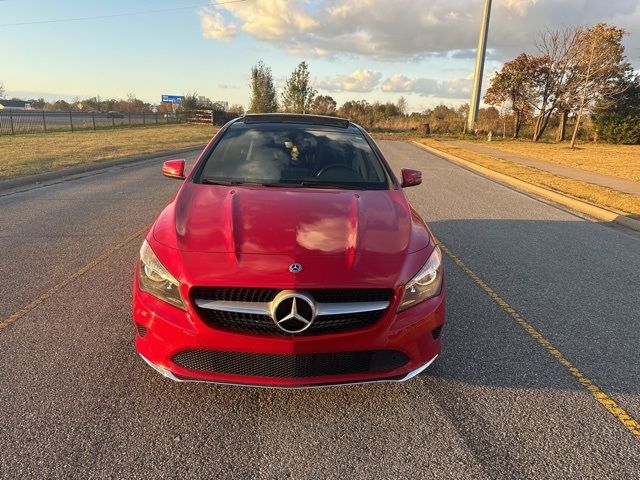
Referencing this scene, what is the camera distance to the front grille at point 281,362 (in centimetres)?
254

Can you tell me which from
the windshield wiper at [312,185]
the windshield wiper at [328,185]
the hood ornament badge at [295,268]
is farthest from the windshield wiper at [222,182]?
the hood ornament badge at [295,268]

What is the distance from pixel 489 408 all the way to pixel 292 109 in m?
37.1

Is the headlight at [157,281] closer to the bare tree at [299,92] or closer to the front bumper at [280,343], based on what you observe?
the front bumper at [280,343]

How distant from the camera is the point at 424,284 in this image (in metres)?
2.76

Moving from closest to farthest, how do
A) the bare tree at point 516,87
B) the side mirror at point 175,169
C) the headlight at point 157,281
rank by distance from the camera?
1. the headlight at point 157,281
2. the side mirror at point 175,169
3. the bare tree at point 516,87

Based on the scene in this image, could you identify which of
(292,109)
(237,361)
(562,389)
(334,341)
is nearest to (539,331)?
(562,389)

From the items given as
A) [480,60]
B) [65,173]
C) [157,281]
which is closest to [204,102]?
[480,60]

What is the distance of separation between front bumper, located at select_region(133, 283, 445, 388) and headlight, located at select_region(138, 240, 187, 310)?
0.04m

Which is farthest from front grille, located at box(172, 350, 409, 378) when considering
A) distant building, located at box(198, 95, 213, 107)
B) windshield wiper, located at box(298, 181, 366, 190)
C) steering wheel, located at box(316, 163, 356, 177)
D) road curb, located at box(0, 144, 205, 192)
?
distant building, located at box(198, 95, 213, 107)

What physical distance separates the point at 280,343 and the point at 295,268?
0.40 metres

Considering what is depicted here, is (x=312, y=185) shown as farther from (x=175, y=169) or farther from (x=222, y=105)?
(x=222, y=105)

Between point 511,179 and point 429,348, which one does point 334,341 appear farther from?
point 511,179

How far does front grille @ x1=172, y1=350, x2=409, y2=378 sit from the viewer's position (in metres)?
2.54

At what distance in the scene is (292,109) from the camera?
125ft
